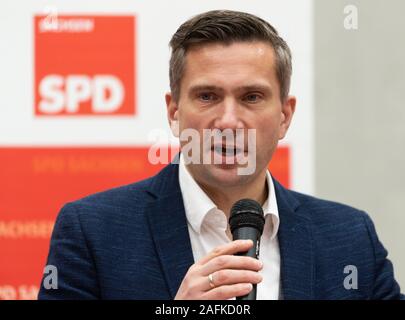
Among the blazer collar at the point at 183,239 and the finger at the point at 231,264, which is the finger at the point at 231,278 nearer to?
the finger at the point at 231,264

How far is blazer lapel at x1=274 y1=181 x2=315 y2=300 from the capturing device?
5.25ft

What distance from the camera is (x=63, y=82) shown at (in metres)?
2.46

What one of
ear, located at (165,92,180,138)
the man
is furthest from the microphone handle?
ear, located at (165,92,180,138)

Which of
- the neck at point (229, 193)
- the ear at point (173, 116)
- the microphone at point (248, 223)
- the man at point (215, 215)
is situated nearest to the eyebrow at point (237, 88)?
the man at point (215, 215)

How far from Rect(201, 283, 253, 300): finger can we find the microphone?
0.06 m

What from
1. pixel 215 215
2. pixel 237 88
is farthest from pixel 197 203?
pixel 237 88

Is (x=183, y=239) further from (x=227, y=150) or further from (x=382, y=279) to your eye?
(x=382, y=279)

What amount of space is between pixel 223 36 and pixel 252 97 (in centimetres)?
16

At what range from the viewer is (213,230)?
1.69 meters

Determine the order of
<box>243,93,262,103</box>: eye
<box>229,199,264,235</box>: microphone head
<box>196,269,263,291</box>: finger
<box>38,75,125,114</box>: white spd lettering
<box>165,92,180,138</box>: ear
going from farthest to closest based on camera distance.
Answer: <box>38,75,125,114</box>: white spd lettering, <box>165,92,180,138</box>: ear, <box>243,93,262,103</box>: eye, <box>229,199,264,235</box>: microphone head, <box>196,269,263,291</box>: finger

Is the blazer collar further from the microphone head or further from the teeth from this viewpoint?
the microphone head

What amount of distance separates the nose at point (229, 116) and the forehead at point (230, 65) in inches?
1.7

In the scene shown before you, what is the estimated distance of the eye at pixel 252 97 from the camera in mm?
1624
